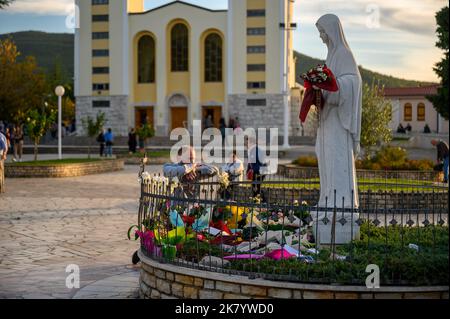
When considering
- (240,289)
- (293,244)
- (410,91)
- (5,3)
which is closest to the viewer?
(240,289)

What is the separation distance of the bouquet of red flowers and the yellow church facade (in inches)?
1646

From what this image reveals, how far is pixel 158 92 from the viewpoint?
52.5m

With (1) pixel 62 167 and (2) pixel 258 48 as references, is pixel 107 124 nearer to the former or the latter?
(2) pixel 258 48

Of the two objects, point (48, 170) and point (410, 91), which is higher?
point (410, 91)

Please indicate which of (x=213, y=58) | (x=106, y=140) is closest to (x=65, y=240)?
(x=106, y=140)

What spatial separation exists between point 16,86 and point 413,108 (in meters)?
38.6

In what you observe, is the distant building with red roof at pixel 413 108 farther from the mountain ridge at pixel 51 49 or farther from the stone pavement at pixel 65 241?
the mountain ridge at pixel 51 49

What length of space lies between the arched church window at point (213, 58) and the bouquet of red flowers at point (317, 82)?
145 ft

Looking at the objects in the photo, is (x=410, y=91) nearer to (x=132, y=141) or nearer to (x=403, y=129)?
(x=403, y=129)

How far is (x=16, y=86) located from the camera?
48.6 meters
